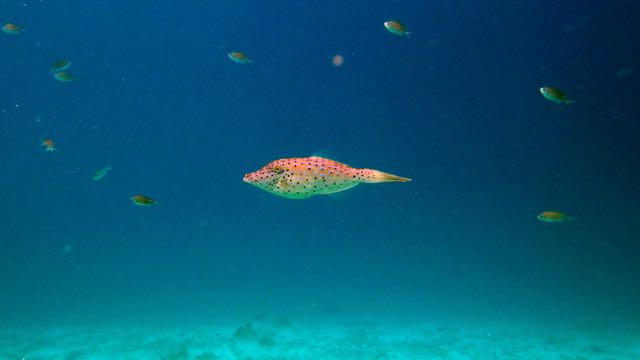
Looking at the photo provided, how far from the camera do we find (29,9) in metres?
25.4

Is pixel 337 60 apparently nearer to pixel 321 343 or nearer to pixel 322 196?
pixel 322 196

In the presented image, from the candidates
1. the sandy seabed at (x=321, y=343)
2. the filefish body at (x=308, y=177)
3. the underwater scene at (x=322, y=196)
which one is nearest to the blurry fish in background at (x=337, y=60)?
the underwater scene at (x=322, y=196)

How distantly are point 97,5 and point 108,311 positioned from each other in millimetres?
20899

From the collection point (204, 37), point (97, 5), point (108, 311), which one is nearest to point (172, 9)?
point (204, 37)

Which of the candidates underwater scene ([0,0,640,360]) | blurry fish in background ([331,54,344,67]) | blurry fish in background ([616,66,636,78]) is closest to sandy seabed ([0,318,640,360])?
underwater scene ([0,0,640,360])

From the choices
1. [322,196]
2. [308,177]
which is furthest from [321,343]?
[308,177]

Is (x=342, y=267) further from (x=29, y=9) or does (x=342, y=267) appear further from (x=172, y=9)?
(x=29, y=9)

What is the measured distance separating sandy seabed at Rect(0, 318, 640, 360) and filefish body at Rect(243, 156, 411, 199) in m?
10.5

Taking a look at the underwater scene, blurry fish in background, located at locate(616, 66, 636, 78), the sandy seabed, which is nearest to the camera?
the sandy seabed

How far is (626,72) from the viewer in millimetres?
16469

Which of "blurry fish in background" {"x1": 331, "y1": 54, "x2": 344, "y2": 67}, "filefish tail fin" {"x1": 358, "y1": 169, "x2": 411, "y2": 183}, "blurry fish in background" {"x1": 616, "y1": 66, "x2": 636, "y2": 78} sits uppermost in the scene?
"blurry fish in background" {"x1": 331, "y1": 54, "x2": 344, "y2": 67}

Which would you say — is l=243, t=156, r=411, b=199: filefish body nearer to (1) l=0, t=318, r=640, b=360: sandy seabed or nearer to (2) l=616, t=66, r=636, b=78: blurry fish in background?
(1) l=0, t=318, r=640, b=360: sandy seabed

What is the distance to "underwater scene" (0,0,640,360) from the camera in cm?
1697

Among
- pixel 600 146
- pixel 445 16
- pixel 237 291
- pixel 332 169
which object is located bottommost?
pixel 332 169
